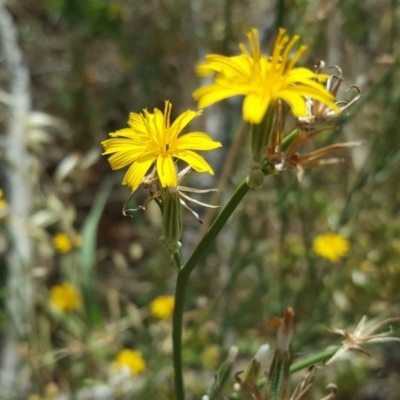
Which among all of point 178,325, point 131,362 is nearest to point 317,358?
point 178,325

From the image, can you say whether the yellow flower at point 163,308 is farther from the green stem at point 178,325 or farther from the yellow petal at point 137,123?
the yellow petal at point 137,123

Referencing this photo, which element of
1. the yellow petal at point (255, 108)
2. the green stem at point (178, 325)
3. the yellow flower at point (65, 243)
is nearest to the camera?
the yellow petal at point (255, 108)

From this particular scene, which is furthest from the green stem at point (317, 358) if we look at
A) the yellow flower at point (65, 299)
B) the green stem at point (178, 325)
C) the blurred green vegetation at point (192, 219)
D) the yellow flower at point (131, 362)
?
the yellow flower at point (65, 299)

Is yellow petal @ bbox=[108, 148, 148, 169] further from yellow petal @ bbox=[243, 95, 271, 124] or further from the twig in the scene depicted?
the twig

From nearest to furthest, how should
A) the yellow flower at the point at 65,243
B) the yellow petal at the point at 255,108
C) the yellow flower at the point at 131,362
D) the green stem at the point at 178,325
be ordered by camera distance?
the yellow petal at the point at 255,108 → the green stem at the point at 178,325 → the yellow flower at the point at 131,362 → the yellow flower at the point at 65,243

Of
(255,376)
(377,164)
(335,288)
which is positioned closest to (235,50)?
(377,164)

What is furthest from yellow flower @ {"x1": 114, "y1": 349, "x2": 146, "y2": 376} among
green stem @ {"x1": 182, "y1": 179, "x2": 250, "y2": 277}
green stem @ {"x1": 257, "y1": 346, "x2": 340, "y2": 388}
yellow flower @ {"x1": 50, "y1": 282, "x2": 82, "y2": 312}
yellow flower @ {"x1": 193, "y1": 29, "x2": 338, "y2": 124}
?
yellow flower @ {"x1": 193, "y1": 29, "x2": 338, "y2": 124}

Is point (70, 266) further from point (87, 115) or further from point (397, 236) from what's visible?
point (397, 236)
